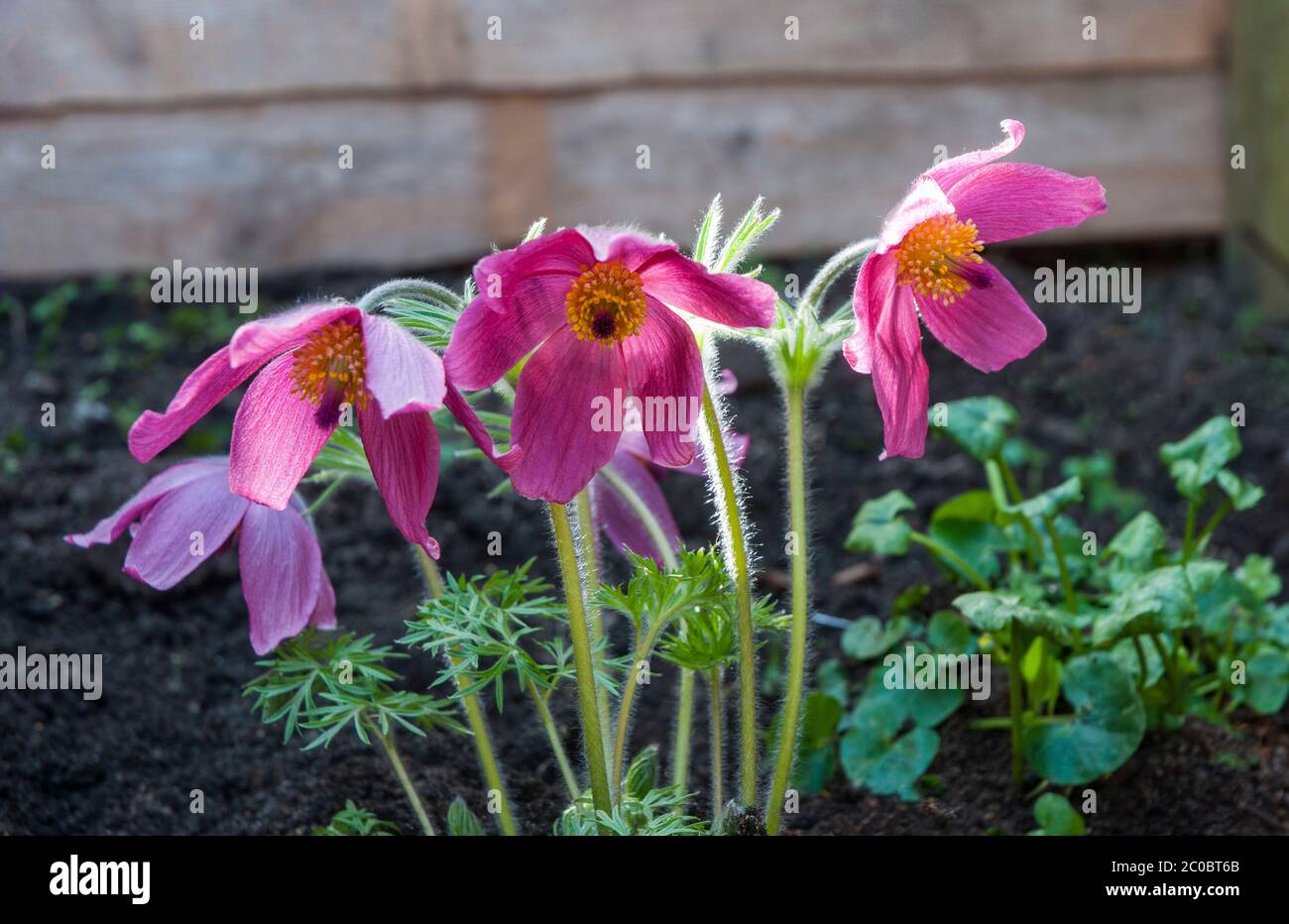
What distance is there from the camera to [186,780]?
1826 mm

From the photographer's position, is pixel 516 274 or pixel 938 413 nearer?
pixel 516 274

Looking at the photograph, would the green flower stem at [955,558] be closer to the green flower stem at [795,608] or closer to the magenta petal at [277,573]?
the green flower stem at [795,608]

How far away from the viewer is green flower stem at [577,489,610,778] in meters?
1.39

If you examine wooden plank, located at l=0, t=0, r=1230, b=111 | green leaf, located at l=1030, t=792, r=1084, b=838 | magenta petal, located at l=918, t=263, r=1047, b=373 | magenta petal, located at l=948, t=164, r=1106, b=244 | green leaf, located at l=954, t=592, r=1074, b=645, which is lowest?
green leaf, located at l=1030, t=792, r=1084, b=838

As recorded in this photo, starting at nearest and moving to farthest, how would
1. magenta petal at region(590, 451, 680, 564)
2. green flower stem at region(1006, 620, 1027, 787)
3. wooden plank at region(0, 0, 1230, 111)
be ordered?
magenta petal at region(590, 451, 680, 564) → green flower stem at region(1006, 620, 1027, 787) → wooden plank at region(0, 0, 1230, 111)

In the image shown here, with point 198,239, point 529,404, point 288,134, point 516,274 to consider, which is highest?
point 288,134

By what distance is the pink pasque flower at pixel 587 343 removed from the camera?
3.87 ft

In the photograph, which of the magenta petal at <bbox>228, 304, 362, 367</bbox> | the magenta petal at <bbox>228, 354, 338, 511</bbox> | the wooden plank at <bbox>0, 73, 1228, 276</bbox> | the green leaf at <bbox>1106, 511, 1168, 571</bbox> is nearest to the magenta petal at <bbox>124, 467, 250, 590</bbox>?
the magenta petal at <bbox>228, 354, 338, 511</bbox>

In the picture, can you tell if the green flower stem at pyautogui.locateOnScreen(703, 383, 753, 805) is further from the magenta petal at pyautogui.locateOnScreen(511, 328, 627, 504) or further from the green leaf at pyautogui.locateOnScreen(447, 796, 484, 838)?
the green leaf at pyautogui.locateOnScreen(447, 796, 484, 838)

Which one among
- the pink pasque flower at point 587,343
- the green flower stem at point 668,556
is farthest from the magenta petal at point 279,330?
the green flower stem at point 668,556

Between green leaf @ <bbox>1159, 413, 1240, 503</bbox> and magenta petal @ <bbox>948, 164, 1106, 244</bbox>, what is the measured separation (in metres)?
0.62

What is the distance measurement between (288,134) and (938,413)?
216cm
